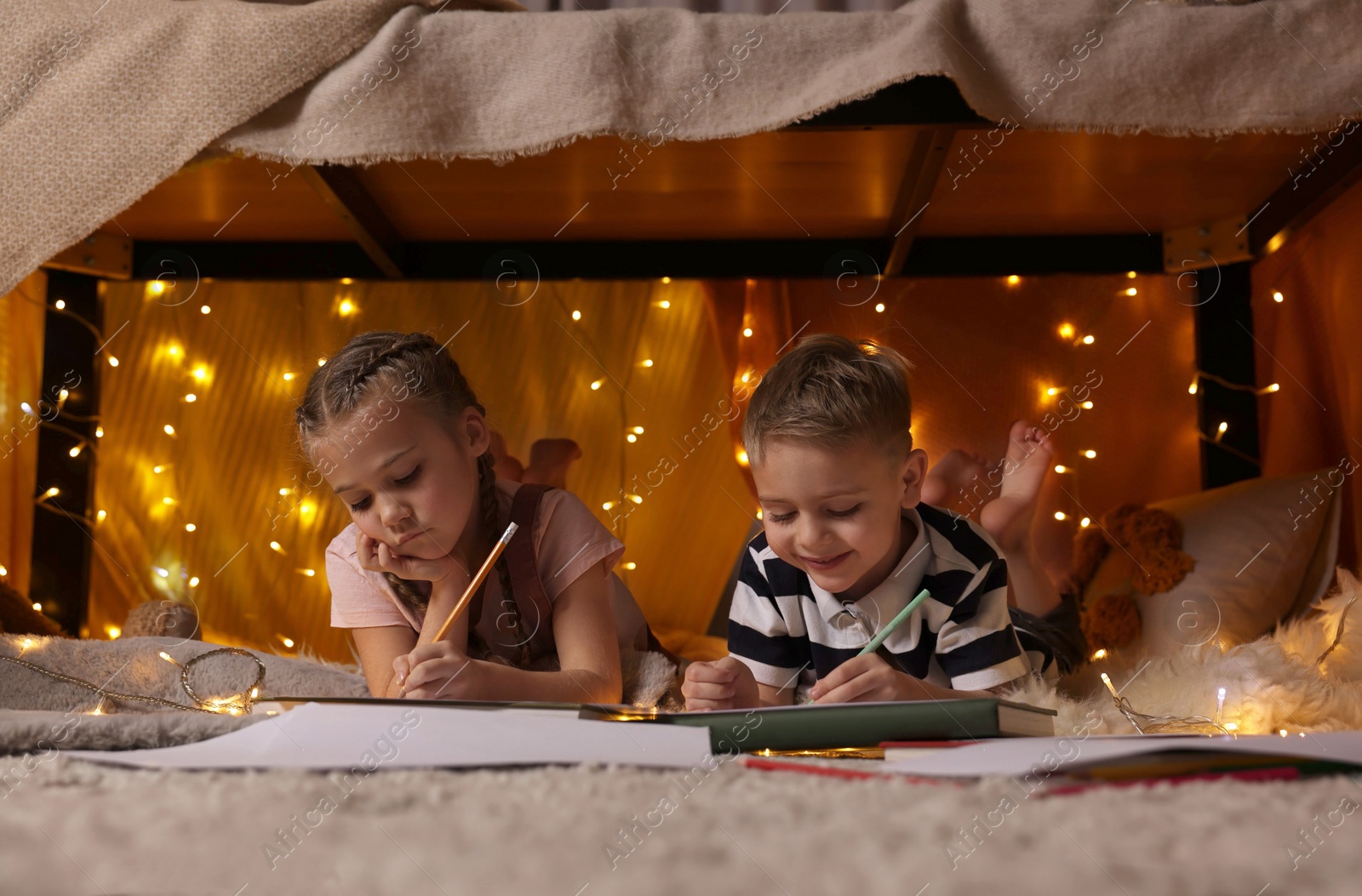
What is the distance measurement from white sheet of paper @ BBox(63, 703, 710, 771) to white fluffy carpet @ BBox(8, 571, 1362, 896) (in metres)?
0.03

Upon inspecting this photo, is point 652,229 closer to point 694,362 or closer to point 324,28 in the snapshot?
point 694,362

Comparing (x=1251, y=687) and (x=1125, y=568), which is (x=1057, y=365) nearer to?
(x=1125, y=568)

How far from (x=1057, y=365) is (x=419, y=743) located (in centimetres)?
130

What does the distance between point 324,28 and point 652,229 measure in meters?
0.62

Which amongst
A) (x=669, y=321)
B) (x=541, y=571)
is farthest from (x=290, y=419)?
(x=541, y=571)

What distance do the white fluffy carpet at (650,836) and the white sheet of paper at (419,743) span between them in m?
0.03

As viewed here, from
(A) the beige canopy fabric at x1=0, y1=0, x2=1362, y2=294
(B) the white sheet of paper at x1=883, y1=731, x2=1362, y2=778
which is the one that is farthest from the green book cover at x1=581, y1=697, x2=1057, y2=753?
(A) the beige canopy fabric at x1=0, y1=0, x2=1362, y2=294

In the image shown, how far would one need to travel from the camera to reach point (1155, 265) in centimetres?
146

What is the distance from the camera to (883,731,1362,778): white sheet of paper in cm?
37

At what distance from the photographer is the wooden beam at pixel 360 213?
1160 mm

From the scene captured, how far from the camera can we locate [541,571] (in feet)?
3.26

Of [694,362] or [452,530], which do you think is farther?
[694,362]

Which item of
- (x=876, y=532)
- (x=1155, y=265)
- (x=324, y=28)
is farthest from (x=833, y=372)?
(x=1155, y=265)

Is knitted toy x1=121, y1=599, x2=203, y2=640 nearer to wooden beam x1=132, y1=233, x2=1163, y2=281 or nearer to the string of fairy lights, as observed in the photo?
the string of fairy lights
